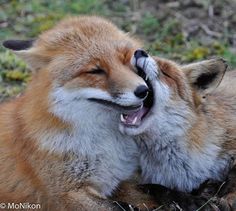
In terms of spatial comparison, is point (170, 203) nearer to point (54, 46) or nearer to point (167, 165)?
point (167, 165)

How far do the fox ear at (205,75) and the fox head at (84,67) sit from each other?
60cm

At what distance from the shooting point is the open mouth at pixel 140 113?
6.09 meters

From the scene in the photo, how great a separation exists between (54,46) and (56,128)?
79 centimetres

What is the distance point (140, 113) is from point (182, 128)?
445 mm

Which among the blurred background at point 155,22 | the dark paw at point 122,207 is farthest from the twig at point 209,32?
the dark paw at point 122,207

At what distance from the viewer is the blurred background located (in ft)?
32.9

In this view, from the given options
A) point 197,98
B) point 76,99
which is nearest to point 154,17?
point 197,98

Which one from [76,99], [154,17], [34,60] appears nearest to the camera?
[76,99]

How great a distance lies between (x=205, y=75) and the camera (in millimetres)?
6676

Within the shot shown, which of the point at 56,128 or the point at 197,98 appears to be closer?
the point at 56,128

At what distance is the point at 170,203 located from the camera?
251 inches

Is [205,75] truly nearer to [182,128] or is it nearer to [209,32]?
[182,128]

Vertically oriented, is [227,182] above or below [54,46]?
below

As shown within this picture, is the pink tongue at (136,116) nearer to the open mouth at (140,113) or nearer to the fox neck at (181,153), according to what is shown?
the open mouth at (140,113)
